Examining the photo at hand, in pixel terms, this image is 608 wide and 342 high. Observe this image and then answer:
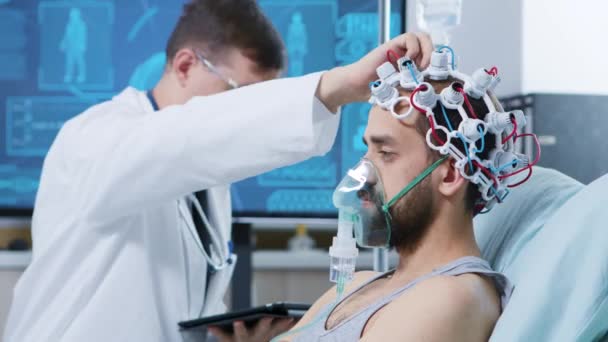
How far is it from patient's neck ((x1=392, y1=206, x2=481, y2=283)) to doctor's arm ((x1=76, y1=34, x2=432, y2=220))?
0.27 metres

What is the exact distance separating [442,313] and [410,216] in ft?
0.75

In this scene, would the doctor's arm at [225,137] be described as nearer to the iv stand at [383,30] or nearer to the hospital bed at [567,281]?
the hospital bed at [567,281]

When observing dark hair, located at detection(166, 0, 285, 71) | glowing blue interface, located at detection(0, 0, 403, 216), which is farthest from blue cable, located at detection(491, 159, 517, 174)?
glowing blue interface, located at detection(0, 0, 403, 216)

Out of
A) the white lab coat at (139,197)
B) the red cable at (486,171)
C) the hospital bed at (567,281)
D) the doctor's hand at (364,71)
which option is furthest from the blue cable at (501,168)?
the white lab coat at (139,197)

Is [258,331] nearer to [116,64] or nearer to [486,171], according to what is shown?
[486,171]

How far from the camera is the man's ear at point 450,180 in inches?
53.1

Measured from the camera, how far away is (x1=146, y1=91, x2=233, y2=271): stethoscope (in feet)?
6.68

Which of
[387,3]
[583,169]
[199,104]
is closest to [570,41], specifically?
[583,169]

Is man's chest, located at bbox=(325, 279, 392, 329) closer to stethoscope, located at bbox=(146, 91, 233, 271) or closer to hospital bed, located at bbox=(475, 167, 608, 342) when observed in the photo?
hospital bed, located at bbox=(475, 167, 608, 342)

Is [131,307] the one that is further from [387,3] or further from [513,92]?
[513,92]

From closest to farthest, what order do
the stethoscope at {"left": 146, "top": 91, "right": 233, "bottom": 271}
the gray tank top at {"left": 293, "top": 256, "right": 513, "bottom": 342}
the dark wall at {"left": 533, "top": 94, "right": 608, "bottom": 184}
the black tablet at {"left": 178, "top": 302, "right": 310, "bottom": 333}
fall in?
the gray tank top at {"left": 293, "top": 256, "right": 513, "bottom": 342} < the black tablet at {"left": 178, "top": 302, "right": 310, "bottom": 333} < the stethoscope at {"left": 146, "top": 91, "right": 233, "bottom": 271} < the dark wall at {"left": 533, "top": 94, "right": 608, "bottom": 184}

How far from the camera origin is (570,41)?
8.23 feet

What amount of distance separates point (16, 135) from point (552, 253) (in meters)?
2.14

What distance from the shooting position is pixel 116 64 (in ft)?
9.19
